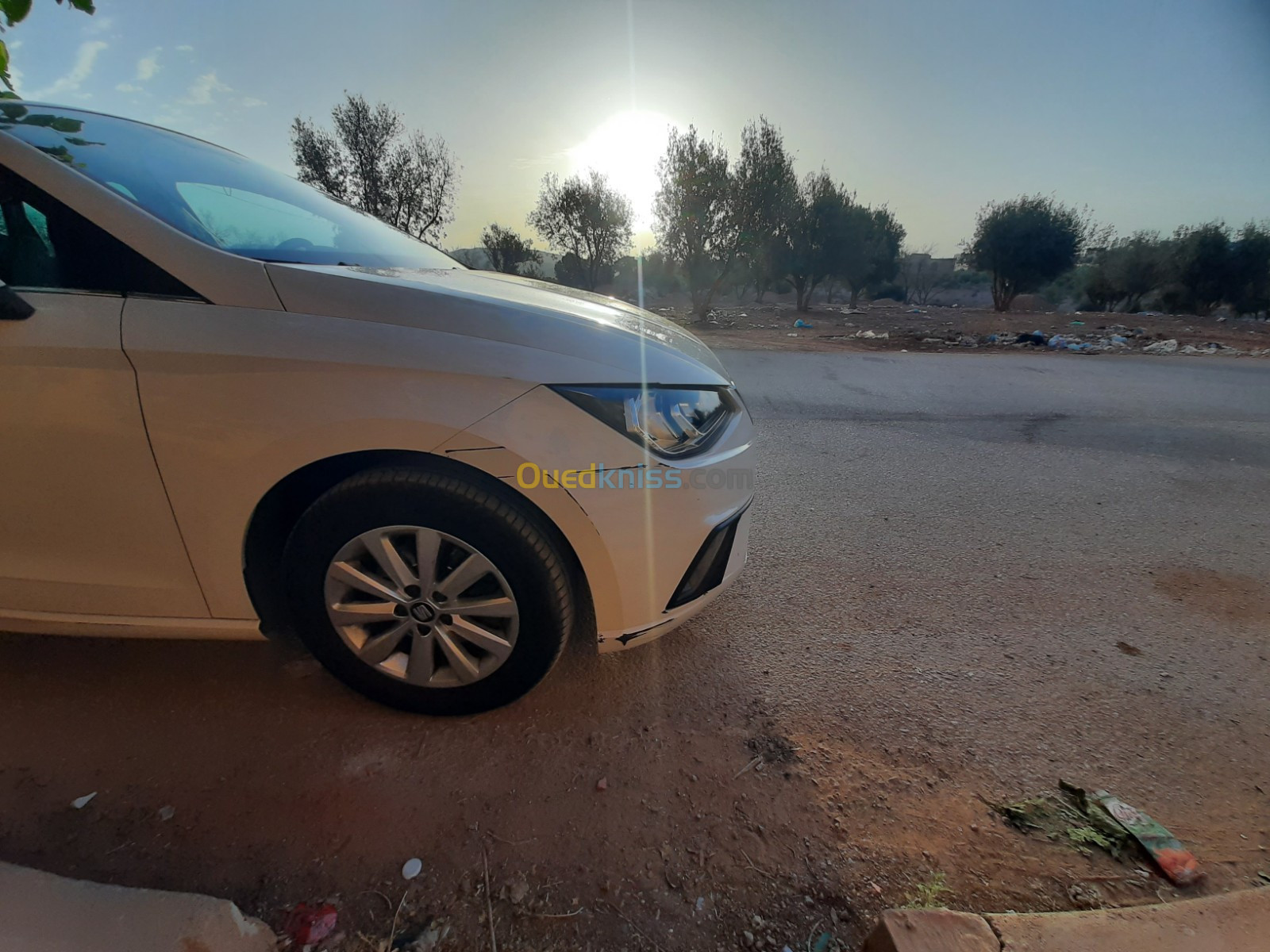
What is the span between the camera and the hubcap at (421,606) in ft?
5.74

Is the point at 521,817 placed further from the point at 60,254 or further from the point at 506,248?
the point at 506,248

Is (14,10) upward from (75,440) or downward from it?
upward

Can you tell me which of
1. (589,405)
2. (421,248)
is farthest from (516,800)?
(421,248)

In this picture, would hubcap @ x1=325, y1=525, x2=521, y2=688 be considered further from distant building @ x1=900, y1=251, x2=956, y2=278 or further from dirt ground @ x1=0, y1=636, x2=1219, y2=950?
distant building @ x1=900, y1=251, x2=956, y2=278

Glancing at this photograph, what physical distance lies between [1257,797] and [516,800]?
2.16 meters

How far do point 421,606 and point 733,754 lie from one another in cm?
106

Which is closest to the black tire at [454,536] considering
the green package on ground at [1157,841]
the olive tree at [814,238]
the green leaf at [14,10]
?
the green package on ground at [1157,841]

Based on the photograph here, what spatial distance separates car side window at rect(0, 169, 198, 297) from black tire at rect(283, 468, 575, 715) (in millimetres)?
735

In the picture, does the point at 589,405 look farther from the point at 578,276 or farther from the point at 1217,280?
the point at 1217,280

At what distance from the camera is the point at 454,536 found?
172cm

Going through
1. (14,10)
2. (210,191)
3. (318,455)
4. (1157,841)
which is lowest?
(1157,841)

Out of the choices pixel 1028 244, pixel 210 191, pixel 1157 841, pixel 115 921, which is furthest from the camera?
pixel 1028 244

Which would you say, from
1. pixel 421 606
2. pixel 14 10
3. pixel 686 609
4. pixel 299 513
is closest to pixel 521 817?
pixel 421 606

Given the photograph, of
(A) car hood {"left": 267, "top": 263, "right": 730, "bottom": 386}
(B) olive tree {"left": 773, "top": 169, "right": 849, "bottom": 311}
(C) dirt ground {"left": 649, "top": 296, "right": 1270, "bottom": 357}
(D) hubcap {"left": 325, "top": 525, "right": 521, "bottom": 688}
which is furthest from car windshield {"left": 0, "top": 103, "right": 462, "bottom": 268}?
(B) olive tree {"left": 773, "top": 169, "right": 849, "bottom": 311}
